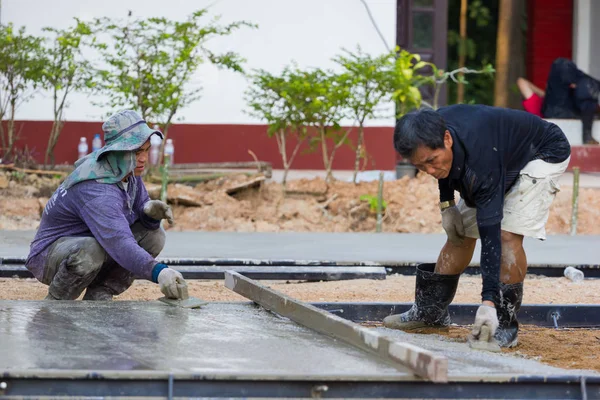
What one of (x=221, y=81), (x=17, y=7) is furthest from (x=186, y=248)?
(x=17, y=7)

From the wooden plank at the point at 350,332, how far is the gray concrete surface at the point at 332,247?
2.51m

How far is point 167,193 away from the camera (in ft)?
34.7

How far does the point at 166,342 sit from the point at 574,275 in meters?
4.18

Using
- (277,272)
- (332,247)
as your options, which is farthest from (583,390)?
(332,247)

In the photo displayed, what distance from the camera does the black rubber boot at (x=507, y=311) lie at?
4745 millimetres

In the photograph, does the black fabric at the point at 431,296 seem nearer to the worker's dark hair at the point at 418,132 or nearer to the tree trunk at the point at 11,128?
the worker's dark hair at the point at 418,132

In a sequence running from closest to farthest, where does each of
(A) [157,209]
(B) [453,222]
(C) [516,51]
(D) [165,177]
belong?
(B) [453,222]
(A) [157,209]
(D) [165,177]
(C) [516,51]

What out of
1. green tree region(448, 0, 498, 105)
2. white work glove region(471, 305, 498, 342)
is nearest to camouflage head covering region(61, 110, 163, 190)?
white work glove region(471, 305, 498, 342)

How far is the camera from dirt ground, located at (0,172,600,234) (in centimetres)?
1045

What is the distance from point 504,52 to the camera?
14.0 m

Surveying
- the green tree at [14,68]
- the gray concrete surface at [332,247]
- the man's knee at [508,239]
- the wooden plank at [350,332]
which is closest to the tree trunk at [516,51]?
the gray concrete surface at [332,247]

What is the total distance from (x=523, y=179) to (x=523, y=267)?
42 centimetres

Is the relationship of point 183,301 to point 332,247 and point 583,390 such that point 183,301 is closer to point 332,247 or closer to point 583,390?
point 583,390

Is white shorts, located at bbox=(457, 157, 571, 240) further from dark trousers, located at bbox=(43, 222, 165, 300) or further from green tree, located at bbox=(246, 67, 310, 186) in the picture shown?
green tree, located at bbox=(246, 67, 310, 186)
